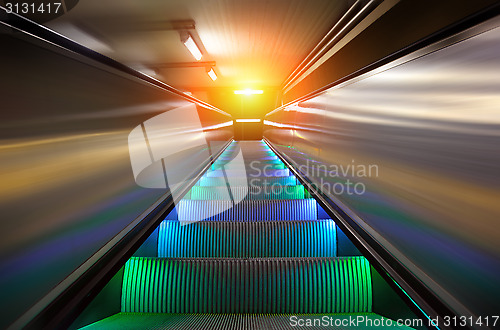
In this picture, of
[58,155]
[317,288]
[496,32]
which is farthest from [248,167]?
[496,32]

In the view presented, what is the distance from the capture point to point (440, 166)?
4.54 ft

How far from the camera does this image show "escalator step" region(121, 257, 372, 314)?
1.96 metres

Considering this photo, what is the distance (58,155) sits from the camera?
1.36 m

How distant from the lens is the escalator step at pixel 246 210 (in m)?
3.28

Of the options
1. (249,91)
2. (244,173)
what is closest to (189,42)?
(244,173)

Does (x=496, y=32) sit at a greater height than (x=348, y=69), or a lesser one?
lesser

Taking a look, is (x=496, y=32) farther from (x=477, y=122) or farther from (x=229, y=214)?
(x=229, y=214)

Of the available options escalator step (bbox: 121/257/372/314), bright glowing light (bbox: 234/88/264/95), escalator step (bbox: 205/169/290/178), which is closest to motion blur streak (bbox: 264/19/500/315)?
escalator step (bbox: 121/257/372/314)

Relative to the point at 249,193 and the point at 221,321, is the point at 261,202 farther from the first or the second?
the point at 221,321

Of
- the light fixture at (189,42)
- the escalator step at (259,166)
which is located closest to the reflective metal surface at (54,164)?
the escalator step at (259,166)

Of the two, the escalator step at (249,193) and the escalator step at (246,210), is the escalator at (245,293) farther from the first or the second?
the escalator step at (249,193)

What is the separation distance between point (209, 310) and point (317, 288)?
0.71 meters

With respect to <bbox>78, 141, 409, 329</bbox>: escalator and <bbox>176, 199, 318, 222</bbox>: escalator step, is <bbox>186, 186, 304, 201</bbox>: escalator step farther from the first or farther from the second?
<bbox>78, 141, 409, 329</bbox>: escalator

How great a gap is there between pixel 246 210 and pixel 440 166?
7.25 ft
